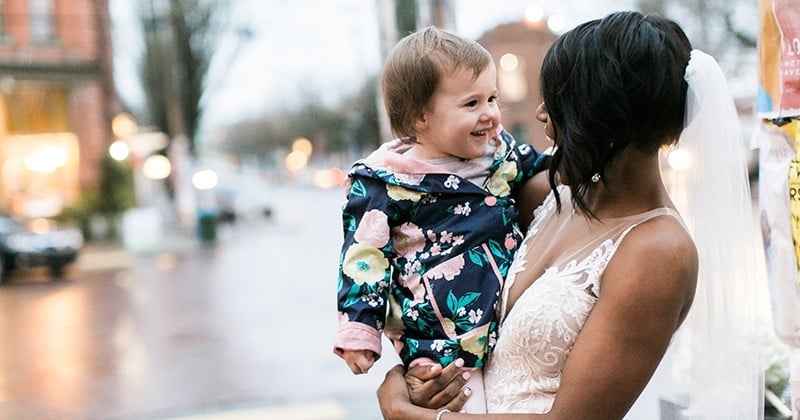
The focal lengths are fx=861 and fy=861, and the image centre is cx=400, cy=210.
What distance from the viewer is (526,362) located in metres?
1.77

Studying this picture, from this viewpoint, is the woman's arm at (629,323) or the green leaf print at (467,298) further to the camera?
the green leaf print at (467,298)

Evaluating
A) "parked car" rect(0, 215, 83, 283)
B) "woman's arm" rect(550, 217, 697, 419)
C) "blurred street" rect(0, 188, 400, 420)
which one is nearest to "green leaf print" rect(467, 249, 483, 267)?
"woman's arm" rect(550, 217, 697, 419)

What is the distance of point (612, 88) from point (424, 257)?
22.7 inches

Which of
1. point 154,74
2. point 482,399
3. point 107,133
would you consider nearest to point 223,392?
point 482,399

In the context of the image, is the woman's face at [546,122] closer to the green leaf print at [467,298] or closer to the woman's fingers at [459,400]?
the green leaf print at [467,298]

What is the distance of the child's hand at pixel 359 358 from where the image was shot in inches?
75.6

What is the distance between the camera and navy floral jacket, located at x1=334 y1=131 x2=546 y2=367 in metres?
1.86

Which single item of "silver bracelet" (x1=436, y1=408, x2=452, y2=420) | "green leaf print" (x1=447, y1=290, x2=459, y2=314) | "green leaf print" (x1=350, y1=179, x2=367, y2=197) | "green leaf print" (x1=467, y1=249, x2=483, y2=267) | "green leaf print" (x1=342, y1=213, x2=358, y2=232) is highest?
"green leaf print" (x1=350, y1=179, x2=367, y2=197)

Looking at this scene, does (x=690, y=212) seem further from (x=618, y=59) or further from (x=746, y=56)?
(x=746, y=56)

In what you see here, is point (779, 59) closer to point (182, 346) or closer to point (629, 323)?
point (629, 323)

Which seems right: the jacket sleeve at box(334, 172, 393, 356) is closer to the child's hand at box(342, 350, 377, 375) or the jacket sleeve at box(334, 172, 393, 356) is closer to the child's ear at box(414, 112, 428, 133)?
the child's hand at box(342, 350, 377, 375)

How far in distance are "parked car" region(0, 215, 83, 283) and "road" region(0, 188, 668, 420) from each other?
0.42 meters

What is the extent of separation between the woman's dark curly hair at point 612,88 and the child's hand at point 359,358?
23.4 inches

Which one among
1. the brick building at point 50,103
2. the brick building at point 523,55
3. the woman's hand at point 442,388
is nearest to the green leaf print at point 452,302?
the woman's hand at point 442,388
